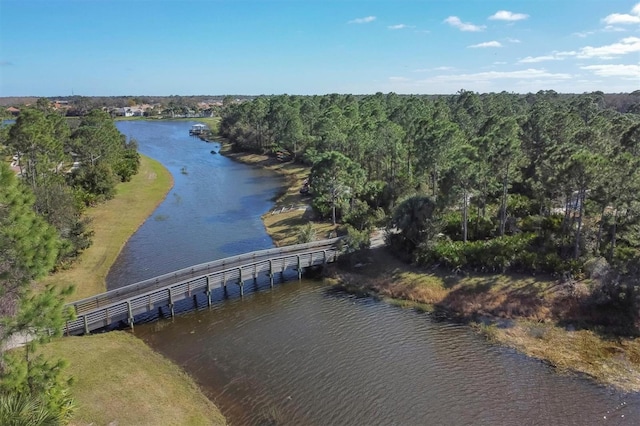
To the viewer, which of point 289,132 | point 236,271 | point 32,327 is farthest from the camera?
point 289,132

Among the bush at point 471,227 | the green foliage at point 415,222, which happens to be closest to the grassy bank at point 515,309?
the green foliage at point 415,222

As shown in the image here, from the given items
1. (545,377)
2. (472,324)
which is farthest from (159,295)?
(545,377)

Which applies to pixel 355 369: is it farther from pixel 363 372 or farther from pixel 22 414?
pixel 22 414

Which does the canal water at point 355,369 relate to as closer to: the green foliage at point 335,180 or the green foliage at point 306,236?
the green foliage at point 306,236

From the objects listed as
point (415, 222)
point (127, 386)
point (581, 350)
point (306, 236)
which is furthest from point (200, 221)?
point (581, 350)

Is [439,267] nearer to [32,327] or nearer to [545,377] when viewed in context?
[545,377]

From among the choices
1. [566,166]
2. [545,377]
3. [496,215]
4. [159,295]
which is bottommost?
[545,377]

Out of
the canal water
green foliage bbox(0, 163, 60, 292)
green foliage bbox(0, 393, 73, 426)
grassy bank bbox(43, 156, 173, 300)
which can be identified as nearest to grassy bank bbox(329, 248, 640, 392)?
the canal water
